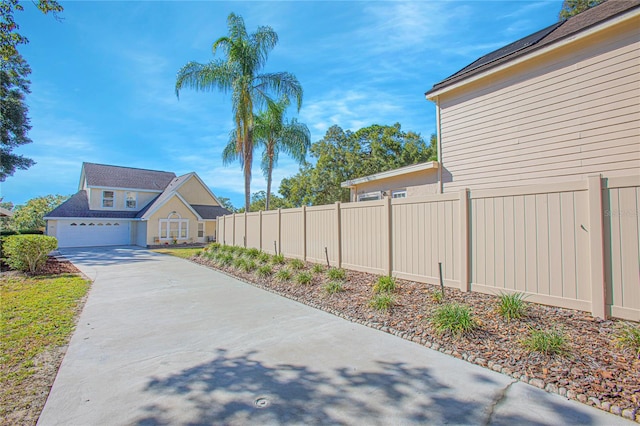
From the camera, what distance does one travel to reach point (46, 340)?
4.43m

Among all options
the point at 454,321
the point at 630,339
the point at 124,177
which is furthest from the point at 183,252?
the point at 630,339

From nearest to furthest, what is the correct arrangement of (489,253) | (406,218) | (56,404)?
(56,404), (489,253), (406,218)

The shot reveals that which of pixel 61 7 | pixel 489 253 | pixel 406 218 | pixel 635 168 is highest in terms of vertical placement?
pixel 61 7

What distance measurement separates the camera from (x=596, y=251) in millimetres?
4059

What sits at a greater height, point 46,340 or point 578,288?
point 578,288

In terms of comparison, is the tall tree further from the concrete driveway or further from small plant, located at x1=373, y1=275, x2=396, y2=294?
small plant, located at x1=373, y1=275, x2=396, y2=294

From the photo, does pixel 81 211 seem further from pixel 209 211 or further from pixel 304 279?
pixel 304 279

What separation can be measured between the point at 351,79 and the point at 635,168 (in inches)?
385

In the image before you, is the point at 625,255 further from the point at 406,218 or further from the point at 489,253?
the point at 406,218

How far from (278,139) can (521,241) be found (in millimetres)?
15121

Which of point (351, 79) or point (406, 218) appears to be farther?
point (351, 79)

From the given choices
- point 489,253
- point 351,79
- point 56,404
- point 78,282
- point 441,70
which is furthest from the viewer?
point 351,79

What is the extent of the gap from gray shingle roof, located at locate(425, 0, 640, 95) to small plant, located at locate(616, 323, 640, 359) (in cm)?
573

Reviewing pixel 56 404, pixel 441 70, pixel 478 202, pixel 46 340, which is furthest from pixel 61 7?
pixel 441 70
